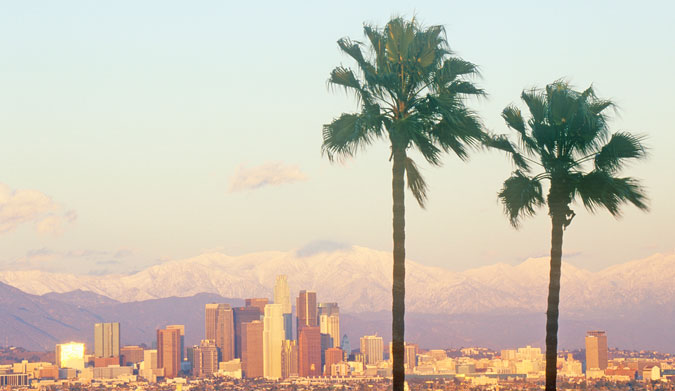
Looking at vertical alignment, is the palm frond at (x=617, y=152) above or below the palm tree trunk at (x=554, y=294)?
above

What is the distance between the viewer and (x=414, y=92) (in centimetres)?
2839

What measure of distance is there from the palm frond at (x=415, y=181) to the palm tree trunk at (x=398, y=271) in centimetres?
140

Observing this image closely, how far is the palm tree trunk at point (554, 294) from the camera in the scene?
92.9ft

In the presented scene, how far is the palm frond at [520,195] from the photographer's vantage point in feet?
97.6

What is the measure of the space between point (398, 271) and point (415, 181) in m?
3.47

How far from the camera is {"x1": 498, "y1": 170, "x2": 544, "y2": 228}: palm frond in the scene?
97.6 feet

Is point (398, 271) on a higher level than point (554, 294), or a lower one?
higher

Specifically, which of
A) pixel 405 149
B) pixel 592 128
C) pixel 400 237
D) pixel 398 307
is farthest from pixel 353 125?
pixel 592 128

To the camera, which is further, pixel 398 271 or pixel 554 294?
pixel 554 294

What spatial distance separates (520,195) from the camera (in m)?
29.7

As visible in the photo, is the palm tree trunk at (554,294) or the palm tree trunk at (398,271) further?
the palm tree trunk at (554,294)

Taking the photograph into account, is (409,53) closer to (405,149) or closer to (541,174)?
(405,149)

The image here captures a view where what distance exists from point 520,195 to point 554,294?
117 inches

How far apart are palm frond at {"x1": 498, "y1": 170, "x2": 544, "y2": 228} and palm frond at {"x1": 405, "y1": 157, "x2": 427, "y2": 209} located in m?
2.47
